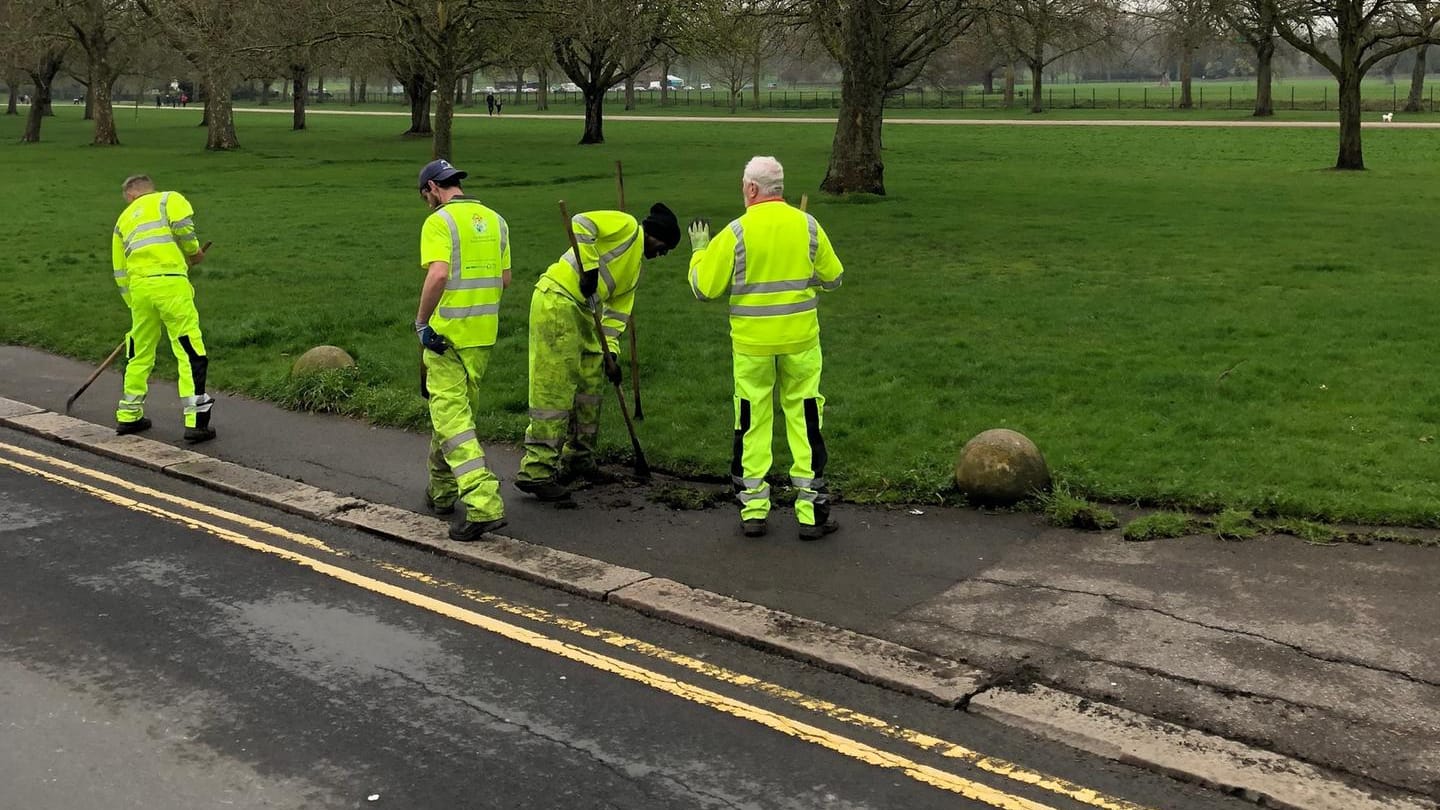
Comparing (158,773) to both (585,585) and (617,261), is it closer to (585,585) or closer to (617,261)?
(585,585)

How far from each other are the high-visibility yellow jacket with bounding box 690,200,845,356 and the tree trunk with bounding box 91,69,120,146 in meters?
43.7

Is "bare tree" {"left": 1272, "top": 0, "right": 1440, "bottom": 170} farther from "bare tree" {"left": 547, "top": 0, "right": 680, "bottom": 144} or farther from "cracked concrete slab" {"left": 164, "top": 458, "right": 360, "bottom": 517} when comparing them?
"cracked concrete slab" {"left": 164, "top": 458, "right": 360, "bottom": 517}

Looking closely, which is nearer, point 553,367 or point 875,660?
point 875,660

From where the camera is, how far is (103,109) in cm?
4575

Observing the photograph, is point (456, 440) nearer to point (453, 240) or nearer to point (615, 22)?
point (453, 240)

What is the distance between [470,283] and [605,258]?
2.76 feet

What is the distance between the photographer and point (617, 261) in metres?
7.96

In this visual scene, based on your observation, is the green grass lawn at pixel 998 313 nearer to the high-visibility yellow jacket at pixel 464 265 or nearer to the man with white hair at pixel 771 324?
the man with white hair at pixel 771 324

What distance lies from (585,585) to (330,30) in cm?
2696

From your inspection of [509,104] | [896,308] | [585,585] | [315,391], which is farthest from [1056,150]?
[509,104]

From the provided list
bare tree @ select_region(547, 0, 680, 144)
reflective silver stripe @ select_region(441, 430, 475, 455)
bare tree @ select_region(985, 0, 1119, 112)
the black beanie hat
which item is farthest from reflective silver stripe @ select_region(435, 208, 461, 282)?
bare tree @ select_region(547, 0, 680, 144)

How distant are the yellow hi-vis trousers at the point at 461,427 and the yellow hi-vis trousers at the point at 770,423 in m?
1.35

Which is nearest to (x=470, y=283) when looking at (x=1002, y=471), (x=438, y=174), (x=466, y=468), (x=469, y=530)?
(x=438, y=174)

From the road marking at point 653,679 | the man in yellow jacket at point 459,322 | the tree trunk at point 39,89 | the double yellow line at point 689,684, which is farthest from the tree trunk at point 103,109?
the man in yellow jacket at point 459,322
